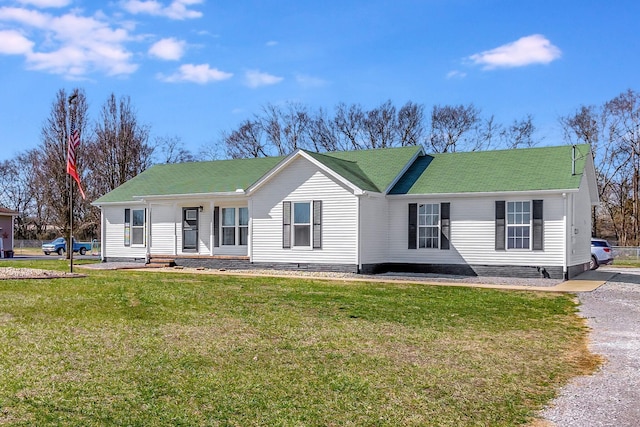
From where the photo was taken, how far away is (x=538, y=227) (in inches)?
786

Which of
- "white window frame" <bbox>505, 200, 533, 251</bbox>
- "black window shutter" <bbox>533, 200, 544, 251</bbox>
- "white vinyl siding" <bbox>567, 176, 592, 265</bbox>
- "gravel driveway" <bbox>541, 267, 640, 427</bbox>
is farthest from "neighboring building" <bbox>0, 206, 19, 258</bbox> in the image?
"gravel driveway" <bbox>541, 267, 640, 427</bbox>

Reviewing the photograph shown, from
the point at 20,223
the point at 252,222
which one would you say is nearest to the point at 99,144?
the point at 252,222

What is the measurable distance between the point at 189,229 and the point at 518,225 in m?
12.9

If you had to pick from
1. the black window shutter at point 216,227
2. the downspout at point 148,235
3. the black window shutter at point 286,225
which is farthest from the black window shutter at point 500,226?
the downspout at point 148,235

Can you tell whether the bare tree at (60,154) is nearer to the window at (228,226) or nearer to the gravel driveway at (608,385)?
the window at (228,226)

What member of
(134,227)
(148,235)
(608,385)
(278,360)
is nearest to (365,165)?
(148,235)

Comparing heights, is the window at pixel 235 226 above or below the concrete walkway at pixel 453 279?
above

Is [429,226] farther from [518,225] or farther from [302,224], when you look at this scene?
[302,224]

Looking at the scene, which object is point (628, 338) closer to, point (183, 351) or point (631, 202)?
point (183, 351)

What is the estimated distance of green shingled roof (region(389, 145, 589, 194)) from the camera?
20281mm

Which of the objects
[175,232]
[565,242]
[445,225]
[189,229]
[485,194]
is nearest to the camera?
[565,242]

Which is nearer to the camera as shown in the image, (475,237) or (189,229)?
(475,237)

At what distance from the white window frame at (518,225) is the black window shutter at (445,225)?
76.1 inches

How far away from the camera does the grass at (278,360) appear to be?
5.56 m
